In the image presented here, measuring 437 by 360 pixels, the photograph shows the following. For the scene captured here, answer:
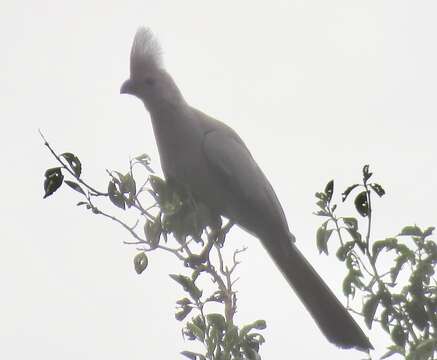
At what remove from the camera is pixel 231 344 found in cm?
358

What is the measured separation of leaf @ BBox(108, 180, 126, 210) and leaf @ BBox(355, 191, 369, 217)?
1297mm

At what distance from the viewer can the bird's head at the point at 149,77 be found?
6.14 metres

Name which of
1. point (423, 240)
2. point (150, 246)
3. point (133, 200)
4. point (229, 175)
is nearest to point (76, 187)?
point (133, 200)

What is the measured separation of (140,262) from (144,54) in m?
2.62

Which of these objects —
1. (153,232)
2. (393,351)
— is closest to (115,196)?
(153,232)

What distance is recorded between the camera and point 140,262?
13.6ft

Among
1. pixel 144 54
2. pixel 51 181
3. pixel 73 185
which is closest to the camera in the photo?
pixel 51 181

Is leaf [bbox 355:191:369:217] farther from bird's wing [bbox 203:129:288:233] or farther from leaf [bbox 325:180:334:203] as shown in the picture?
bird's wing [bbox 203:129:288:233]

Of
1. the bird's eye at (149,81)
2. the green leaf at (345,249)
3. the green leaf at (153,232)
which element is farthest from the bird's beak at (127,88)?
the green leaf at (345,249)

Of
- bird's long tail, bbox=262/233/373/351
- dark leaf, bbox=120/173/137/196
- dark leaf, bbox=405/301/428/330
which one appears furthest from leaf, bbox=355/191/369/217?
bird's long tail, bbox=262/233/373/351

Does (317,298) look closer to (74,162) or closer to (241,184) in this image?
(241,184)

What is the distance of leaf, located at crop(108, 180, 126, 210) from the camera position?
3.97m

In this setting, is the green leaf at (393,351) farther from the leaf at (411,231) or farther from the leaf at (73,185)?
the leaf at (73,185)

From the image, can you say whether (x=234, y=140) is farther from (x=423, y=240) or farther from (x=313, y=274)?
(x=423, y=240)
